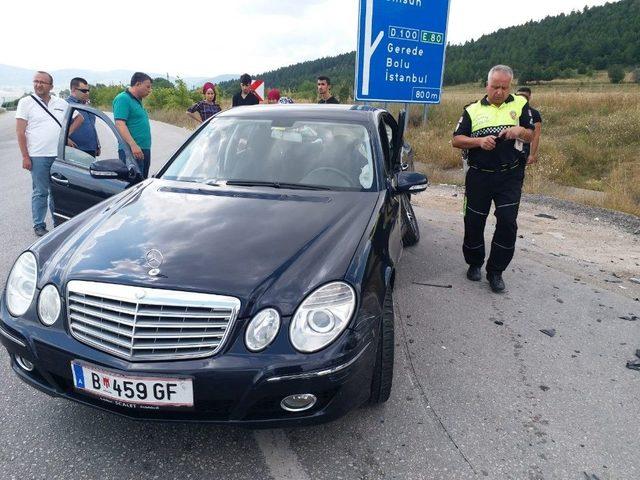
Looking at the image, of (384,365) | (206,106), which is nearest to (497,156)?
(384,365)

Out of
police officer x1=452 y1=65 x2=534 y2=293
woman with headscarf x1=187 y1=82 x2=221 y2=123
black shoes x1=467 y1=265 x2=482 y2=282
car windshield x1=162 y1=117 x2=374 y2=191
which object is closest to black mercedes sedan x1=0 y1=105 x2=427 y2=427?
car windshield x1=162 y1=117 x2=374 y2=191

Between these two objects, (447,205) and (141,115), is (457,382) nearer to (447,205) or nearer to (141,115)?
(141,115)

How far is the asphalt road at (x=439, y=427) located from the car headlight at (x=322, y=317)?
2.08ft

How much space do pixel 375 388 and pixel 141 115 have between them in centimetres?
470

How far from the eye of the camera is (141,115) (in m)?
5.78

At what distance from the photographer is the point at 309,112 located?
369 cm

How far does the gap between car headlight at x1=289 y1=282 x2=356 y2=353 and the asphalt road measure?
0.63 m

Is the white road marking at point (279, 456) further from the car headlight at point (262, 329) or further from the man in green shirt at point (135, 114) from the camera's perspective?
the man in green shirt at point (135, 114)

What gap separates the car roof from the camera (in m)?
3.62

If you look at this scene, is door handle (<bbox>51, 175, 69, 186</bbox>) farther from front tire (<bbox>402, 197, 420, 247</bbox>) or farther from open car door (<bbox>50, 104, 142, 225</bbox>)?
front tire (<bbox>402, 197, 420, 247</bbox>)

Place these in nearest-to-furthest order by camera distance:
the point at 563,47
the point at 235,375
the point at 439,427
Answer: the point at 235,375, the point at 439,427, the point at 563,47

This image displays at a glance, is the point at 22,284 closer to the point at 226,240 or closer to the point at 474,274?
the point at 226,240

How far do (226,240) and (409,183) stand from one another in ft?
5.07

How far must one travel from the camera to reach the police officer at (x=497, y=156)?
4091 mm
